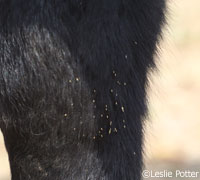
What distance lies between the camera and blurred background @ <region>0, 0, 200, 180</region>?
4215 millimetres

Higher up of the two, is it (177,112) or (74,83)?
(177,112)

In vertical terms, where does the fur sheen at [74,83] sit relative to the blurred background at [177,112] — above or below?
below

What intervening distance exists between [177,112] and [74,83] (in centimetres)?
301

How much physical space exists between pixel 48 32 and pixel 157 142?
2792 millimetres

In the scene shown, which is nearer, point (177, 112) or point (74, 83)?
point (74, 83)

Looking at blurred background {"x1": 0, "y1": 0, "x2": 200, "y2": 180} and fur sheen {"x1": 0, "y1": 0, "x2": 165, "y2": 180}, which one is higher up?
blurred background {"x1": 0, "y1": 0, "x2": 200, "y2": 180}

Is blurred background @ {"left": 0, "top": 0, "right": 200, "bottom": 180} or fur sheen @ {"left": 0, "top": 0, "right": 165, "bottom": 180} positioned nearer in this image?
fur sheen @ {"left": 0, "top": 0, "right": 165, "bottom": 180}

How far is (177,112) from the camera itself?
4.68 meters

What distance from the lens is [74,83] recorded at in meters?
1.73

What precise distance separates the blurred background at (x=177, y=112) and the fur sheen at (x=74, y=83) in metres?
1.76

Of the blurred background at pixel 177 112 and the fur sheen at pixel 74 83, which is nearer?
the fur sheen at pixel 74 83

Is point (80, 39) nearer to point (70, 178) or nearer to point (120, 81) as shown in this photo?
point (120, 81)

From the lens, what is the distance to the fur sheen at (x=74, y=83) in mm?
1683

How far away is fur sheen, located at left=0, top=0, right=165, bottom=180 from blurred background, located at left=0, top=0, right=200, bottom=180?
1.76 m
